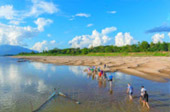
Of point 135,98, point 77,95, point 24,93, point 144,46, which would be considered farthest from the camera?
point 144,46

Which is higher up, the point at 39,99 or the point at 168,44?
the point at 168,44

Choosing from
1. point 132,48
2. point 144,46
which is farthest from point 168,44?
point 132,48

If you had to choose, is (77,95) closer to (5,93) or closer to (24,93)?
(24,93)

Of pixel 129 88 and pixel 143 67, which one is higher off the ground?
pixel 129 88

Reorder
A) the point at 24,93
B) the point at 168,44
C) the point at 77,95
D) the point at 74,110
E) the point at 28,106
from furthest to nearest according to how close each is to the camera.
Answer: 1. the point at 168,44
2. the point at 24,93
3. the point at 77,95
4. the point at 28,106
5. the point at 74,110

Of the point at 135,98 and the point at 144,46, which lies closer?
the point at 135,98

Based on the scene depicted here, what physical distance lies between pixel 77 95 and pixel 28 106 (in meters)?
6.35

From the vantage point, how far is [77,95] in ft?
57.4

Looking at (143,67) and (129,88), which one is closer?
(129,88)

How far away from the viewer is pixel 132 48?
12131 cm

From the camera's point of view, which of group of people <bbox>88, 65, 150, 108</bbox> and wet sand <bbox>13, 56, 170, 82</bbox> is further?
wet sand <bbox>13, 56, 170, 82</bbox>

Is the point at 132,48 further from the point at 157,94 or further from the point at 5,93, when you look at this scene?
the point at 5,93

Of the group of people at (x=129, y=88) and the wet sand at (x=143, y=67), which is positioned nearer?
the group of people at (x=129, y=88)

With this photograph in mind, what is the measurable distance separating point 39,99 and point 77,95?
5.05m
